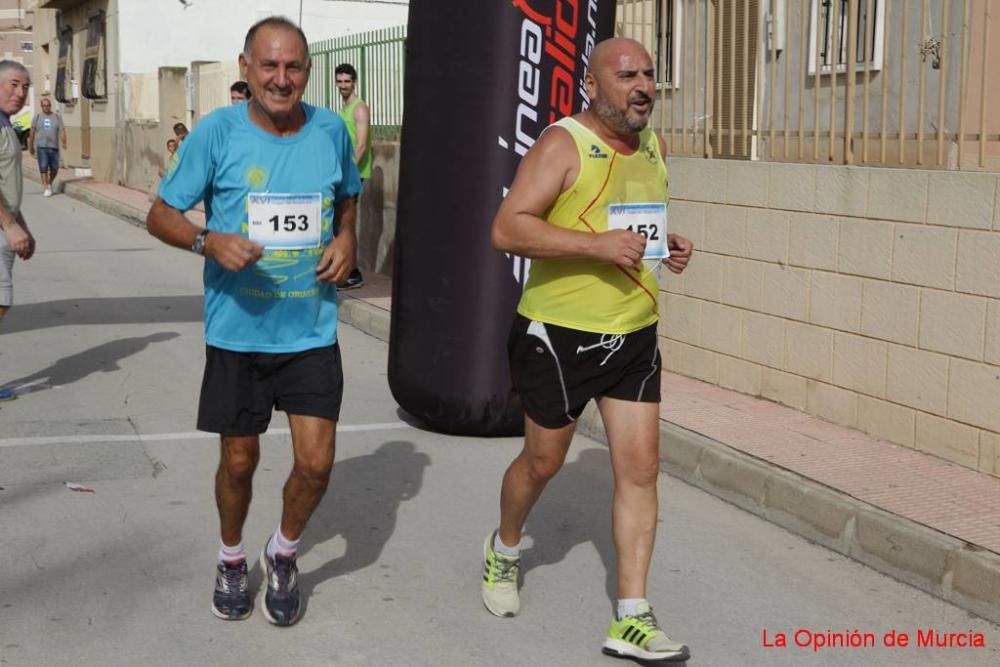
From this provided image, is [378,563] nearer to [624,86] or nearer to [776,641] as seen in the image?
[776,641]

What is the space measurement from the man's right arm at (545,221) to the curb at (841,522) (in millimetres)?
1812

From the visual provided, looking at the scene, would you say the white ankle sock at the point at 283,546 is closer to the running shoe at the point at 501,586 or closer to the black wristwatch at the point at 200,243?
the running shoe at the point at 501,586

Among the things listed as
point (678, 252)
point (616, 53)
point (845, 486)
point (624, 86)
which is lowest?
point (845, 486)

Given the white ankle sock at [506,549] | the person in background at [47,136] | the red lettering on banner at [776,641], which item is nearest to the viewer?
the red lettering on banner at [776,641]

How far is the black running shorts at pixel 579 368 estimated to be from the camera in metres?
4.54

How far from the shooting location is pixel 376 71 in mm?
15367

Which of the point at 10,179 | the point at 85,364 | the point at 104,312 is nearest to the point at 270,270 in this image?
the point at 10,179

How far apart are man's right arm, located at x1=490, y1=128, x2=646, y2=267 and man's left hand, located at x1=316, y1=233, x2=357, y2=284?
513 mm

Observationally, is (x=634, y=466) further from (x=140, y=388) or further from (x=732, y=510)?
(x=140, y=388)

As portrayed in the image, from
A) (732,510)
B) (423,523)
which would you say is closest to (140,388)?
(423,523)

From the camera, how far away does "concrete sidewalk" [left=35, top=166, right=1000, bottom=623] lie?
5.23 metres

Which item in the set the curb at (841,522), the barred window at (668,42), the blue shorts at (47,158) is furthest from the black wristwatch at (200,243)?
the blue shorts at (47,158)

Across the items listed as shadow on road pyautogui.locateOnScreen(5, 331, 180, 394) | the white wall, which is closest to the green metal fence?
shadow on road pyautogui.locateOnScreen(5, 331, 180, 394)

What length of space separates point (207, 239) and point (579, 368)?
47.9 inches
